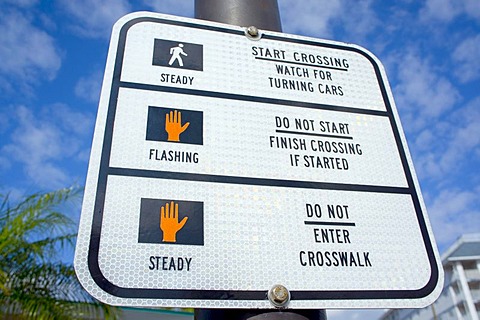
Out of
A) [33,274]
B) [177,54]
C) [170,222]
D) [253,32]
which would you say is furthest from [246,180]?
[33,274]

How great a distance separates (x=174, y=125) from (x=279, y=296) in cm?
60

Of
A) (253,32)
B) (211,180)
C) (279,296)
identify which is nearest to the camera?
(279,296)

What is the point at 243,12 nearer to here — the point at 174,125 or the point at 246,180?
the point at 174,125

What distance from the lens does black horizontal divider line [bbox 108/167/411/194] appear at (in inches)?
44.6

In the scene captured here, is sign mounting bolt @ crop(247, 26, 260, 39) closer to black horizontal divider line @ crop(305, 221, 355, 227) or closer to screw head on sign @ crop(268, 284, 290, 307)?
black horizontal divider line @ crop(305, 221, 355, 227)

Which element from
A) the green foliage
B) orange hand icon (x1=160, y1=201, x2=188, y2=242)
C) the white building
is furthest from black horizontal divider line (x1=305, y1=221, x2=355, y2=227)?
the white building

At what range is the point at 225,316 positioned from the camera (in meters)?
1.04

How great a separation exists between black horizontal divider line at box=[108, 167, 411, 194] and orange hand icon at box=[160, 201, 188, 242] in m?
0.09

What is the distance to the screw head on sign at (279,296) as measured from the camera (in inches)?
39.7

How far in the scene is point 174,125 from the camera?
1257mm

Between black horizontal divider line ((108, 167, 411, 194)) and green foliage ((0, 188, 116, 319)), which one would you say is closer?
black horizontal divider line ((108, 167, 411, 194))

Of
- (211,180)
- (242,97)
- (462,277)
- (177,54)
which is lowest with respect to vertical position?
(211,180)

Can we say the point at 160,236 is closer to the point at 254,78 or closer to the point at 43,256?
the point at 254,78

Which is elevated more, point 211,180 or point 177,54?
point 177,54
